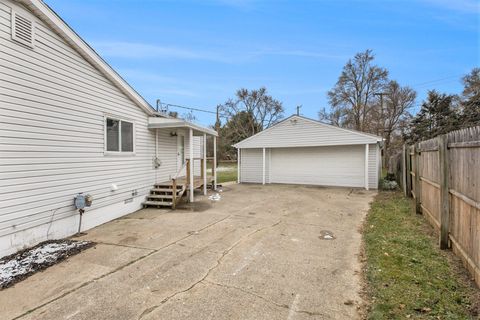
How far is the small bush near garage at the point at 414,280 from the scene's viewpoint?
2.62 m

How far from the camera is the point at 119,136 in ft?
24.1

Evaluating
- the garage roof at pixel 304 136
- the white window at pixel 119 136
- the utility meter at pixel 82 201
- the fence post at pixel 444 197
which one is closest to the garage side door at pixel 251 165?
the garage roof at pixel 304 136

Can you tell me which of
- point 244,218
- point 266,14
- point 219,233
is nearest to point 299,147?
point 266,14

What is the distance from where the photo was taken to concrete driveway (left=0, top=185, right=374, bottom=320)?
2814mm

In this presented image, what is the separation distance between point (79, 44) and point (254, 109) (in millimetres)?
35154

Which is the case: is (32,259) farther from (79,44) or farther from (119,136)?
(79,44)

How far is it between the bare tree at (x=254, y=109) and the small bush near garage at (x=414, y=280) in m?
35.3

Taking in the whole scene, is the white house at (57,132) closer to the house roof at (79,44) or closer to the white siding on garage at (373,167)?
the house roof at (79,44)

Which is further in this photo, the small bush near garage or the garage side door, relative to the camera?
the garage side door

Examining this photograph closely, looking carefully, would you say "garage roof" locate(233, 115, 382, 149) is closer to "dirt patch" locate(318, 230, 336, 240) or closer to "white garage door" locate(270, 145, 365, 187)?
"white garage door" locate(270, 145, 365, 187)

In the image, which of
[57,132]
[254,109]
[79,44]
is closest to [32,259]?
[57,132]

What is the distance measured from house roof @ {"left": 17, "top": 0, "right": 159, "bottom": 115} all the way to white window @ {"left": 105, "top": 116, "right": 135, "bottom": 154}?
87cm

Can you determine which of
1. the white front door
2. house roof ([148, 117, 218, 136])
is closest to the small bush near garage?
house roof ([148, 117, 218, 136])

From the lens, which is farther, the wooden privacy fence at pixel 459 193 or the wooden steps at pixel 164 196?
the wooden steps at pixel 164 196
